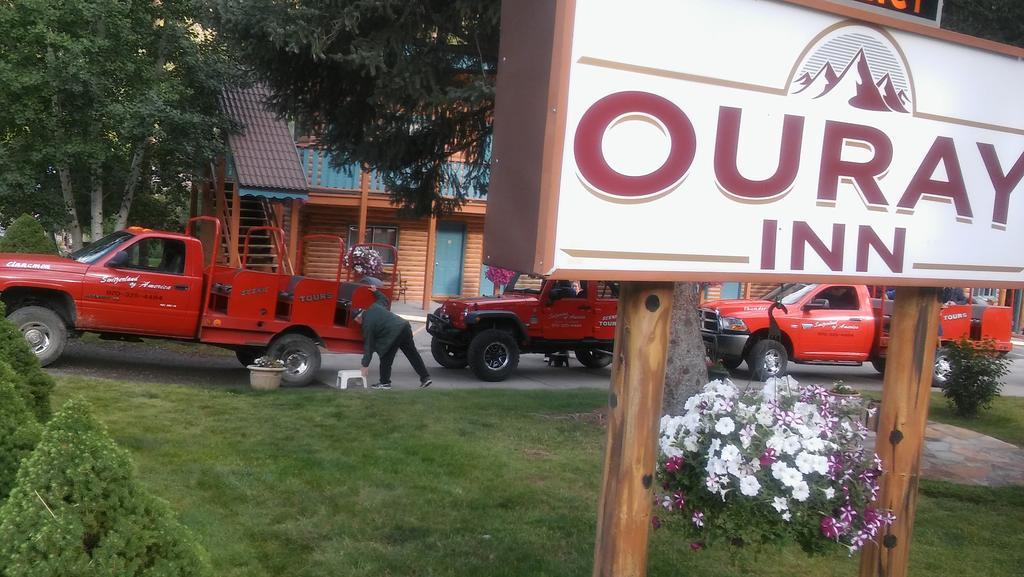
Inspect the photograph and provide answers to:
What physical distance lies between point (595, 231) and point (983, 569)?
4.18 m

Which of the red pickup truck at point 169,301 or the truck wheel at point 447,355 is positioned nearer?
the red pickup truck at point 169,301

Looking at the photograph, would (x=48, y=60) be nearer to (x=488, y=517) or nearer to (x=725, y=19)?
(x=488, y=517)

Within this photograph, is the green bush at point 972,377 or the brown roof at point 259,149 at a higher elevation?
the brown roof at point 259,149

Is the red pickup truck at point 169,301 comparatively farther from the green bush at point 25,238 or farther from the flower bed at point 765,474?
the flower bed at point 765,474

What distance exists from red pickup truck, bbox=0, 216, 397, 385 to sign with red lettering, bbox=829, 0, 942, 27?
8.96m

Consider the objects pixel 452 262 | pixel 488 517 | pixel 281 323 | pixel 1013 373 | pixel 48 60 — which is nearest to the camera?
pixel 488 517

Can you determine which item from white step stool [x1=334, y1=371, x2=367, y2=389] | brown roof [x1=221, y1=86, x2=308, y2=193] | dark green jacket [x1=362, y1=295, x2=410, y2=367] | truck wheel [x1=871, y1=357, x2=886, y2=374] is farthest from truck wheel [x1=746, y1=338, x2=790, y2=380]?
brown roof [x1=221, y1=86, x2=308, y2=193]

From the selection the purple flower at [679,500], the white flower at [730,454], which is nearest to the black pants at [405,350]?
the purple flower at [679,500]

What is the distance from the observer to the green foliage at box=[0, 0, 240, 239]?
14164mm

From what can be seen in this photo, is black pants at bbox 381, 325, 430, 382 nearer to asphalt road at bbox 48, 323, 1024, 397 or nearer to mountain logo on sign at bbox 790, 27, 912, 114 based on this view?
asphalt road at bbox 48, 323, 1024, 397

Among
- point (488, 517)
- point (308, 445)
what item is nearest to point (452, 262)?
point (308, 445)

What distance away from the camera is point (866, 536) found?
3967 mm

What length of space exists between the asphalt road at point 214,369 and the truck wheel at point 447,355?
0.45ft

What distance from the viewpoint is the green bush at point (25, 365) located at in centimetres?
517
